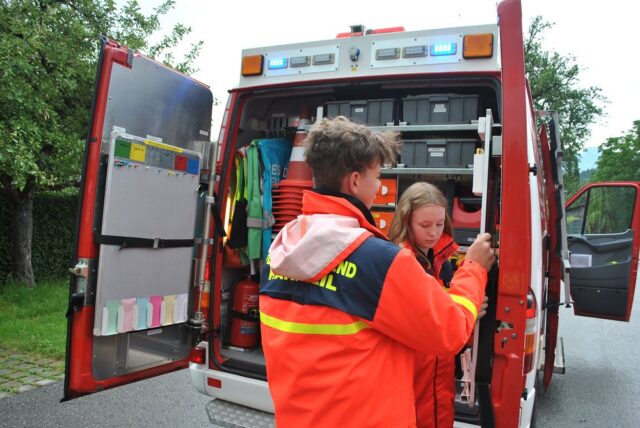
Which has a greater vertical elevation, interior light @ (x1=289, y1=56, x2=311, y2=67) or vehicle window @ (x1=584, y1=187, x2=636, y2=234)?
interior light @ (x1=289, y1=56, x2=311, y2=67)

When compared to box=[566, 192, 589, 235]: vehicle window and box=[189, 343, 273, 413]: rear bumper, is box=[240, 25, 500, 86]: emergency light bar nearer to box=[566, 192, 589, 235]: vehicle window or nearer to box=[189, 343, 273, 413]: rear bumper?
box=[189, 343, 273, 413]: rear bumper

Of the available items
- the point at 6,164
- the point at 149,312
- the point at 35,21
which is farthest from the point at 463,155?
the point at 35,21

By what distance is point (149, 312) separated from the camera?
302 centimetres

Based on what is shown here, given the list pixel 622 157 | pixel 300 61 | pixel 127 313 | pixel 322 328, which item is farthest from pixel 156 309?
pixel 622 157

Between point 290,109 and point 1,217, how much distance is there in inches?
263

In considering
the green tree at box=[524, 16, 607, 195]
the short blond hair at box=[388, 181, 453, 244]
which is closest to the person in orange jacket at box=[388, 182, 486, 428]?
the short blond hair at box=[388, 181, 453, 244]

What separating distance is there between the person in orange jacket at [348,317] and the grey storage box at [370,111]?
220 cm

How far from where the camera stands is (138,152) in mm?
2822

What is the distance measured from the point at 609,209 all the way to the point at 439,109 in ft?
8.77

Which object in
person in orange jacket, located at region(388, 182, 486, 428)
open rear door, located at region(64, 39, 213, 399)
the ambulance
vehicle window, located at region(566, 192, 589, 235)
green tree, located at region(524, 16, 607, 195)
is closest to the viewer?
the ambulance

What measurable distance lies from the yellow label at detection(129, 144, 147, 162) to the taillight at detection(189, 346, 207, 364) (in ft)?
4.20

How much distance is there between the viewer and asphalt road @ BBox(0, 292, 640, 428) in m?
4.12

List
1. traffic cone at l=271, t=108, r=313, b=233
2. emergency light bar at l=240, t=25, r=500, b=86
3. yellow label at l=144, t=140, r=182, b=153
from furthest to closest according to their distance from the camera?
traffic cone at l=271, t=108, r=313, b=233 → yellow label at l=144, t=140, r=182, b=153 → emergency light bar at l=240, t=25, r=500, b=86

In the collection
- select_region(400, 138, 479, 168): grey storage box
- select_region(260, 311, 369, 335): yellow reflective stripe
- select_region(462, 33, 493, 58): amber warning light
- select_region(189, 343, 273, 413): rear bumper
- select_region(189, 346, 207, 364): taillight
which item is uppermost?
select_region(462, 33, 493, 58): amber warning light
